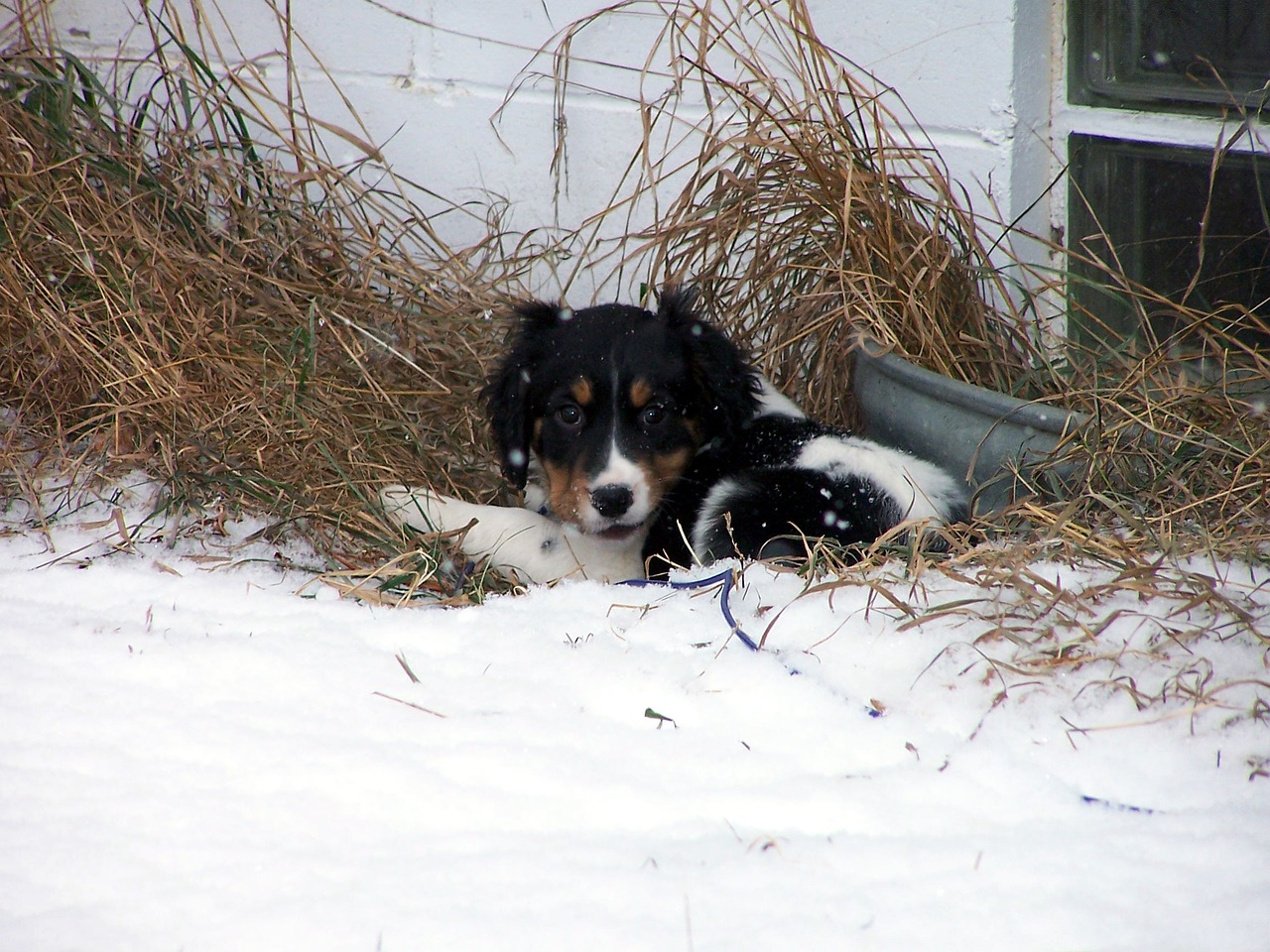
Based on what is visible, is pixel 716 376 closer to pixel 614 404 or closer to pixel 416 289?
pixel 614 404

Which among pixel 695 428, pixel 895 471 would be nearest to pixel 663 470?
pixel 695 428

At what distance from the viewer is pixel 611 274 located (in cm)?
324

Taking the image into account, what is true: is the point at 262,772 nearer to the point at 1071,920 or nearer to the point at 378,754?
the point at 378,754

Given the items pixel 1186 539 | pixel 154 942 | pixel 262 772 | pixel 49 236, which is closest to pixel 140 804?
pixel 262 772

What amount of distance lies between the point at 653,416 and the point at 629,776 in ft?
3.77

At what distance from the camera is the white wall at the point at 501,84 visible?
294cm

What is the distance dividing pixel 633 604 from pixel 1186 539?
1.04 m

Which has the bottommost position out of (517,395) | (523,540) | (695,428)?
(523,540)

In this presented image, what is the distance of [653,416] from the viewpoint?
2592 millimetres

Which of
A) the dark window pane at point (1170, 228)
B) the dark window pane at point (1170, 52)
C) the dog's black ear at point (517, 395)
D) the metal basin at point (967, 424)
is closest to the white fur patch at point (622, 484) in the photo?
the dog's black ear at point (517, 395)

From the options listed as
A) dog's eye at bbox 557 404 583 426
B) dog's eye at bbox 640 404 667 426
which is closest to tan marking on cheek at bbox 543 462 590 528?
dog's eye at bbox 557 404 583 426

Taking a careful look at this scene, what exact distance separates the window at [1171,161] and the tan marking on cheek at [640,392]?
101 centimetres

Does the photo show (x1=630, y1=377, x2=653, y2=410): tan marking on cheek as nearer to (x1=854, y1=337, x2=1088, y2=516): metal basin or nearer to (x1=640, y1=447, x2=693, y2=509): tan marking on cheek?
(x1=640, y1=447, x2=693, y2=509): tan marking on cheek

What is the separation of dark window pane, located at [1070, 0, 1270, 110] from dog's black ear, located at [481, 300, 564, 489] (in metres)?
1.49
